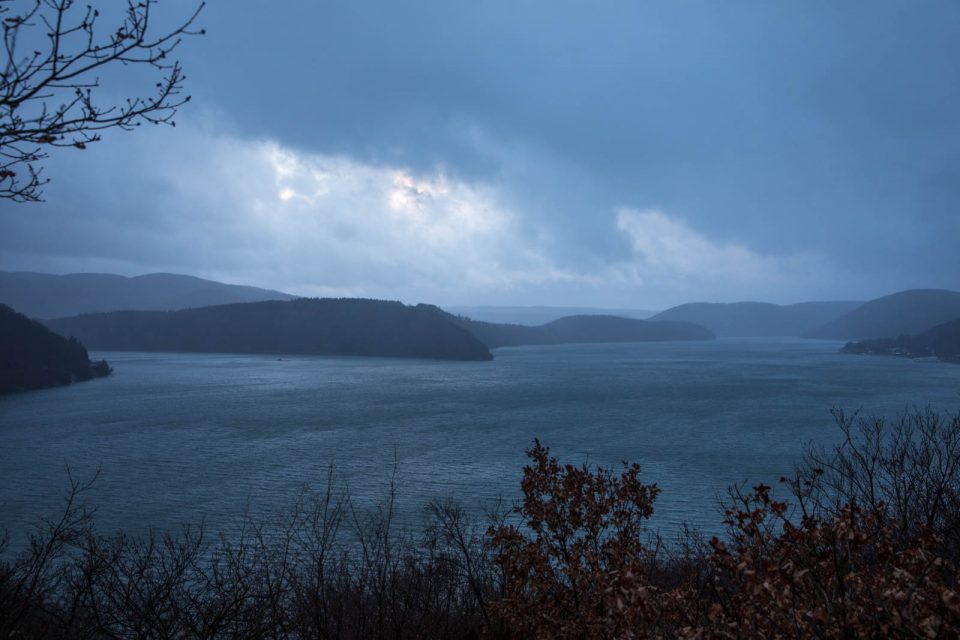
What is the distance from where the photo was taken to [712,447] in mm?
21953

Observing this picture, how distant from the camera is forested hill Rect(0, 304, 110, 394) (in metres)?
43.2

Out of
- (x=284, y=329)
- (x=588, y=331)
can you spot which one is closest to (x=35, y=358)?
(x=284, y=329)

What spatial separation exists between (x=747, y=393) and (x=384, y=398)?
22.0 m

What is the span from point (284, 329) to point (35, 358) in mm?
39625

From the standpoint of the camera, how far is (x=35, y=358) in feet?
154

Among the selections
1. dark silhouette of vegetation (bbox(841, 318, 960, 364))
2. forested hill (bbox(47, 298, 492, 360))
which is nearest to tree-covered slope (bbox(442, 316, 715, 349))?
forested hill (bbox(47, 298, 492, 360))

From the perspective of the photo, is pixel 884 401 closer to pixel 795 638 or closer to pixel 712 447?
pixel 712 447

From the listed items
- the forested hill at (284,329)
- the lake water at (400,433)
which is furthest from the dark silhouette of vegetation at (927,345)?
the forested hill at (284,329)

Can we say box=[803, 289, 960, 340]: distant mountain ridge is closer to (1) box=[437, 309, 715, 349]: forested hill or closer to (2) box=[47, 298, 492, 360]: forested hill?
(1) box=[437, 309, 715, 349]: forested hill

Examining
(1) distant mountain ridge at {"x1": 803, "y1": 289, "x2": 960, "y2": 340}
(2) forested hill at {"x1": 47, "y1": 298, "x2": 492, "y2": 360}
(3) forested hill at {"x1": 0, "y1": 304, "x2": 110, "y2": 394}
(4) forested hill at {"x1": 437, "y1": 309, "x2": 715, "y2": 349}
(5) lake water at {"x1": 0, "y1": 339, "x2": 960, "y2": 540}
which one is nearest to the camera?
(5) lake water at {"x1": 0, "y1": 339, "x2": 960, "y2": 540}

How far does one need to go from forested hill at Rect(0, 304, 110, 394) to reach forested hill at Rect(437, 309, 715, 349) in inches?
2604

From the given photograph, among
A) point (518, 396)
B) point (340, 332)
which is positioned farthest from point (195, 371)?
point (518, 396)

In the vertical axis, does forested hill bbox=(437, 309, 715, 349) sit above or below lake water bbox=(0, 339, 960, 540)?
above

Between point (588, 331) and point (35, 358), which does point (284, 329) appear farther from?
point (588, 331)
